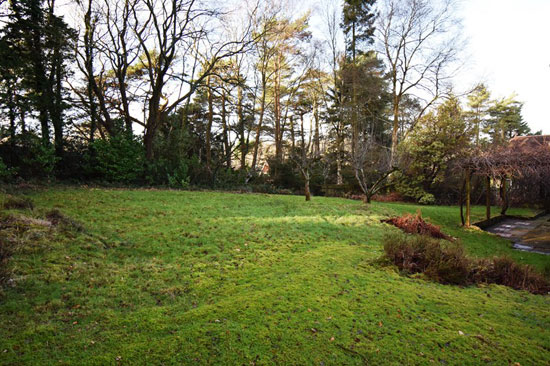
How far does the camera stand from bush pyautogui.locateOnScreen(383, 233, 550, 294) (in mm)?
4049

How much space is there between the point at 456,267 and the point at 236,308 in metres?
3.48

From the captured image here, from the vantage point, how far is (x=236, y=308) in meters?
2.64

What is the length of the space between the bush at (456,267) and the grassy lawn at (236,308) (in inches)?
11.7

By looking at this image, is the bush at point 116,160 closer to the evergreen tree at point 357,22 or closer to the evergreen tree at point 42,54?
the evergreen tree at point 42,54

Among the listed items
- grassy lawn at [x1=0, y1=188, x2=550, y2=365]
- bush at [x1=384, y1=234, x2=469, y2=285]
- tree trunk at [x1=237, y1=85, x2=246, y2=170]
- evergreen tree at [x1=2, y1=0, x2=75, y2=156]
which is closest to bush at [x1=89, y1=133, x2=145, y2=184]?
evergreen tree at [x1=2, y1=0, x2=75, y2=156]

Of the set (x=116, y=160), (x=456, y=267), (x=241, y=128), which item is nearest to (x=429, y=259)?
(x=456, y=267)

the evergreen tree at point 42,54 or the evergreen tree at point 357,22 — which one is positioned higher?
the evergreen tree at point 357,22

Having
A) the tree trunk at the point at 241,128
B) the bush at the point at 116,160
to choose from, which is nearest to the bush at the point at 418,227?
the bush at the point at 116,160

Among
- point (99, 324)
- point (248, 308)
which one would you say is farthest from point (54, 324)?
point (248, 308)

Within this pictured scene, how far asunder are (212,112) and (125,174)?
10.2 metres

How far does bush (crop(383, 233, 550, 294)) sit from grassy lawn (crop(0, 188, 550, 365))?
0.97ft

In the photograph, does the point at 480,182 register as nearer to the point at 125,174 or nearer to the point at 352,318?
the point at 352,318

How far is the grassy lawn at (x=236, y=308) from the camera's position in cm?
203

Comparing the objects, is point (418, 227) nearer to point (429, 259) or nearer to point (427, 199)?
point (429, 259)
